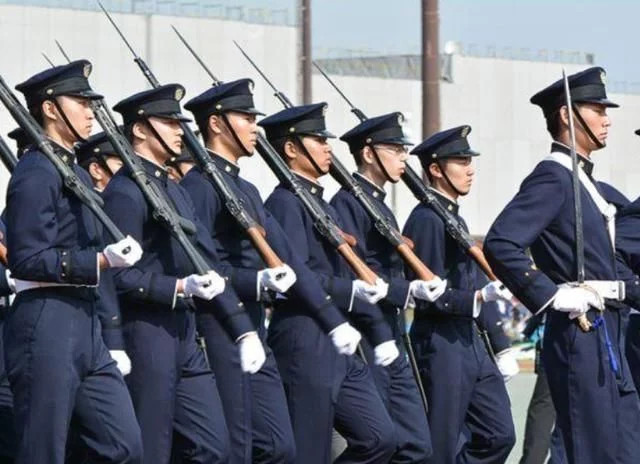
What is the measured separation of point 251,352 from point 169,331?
1.38 ft

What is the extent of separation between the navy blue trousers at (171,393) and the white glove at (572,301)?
1584 millimetres

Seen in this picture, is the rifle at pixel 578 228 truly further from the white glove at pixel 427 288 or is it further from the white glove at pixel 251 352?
the white glove at pixel 427 288

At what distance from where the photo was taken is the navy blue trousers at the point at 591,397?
8898 millimetres

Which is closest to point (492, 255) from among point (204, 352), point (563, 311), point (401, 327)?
point (563, 311)

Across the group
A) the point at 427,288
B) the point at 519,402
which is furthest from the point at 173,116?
the point at 519,402

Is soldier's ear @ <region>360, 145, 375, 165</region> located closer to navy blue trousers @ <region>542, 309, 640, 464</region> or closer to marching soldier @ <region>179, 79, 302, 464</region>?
marching soldier @ <region>179, 79, 302, 464</region>

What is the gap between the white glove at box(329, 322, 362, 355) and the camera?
1019cm

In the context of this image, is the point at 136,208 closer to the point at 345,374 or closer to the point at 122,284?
the point at 122,284

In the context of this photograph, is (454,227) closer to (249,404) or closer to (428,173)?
(428,173)

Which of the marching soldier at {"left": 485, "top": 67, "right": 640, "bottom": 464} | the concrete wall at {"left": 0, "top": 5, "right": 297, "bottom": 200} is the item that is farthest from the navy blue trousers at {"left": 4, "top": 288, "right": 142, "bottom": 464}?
the concrete wall at {"left": 0, "top": 5, "right": 297, "bottom": 200}

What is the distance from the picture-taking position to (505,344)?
39.5 ft

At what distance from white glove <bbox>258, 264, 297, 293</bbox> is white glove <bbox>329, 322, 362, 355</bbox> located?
521 mm

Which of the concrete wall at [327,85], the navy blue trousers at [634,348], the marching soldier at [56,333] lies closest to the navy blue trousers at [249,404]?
the marching soldier at [56,333]

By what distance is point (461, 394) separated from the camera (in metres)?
11.4
